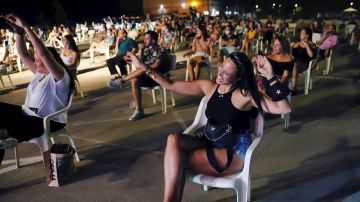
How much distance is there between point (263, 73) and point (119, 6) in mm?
57307

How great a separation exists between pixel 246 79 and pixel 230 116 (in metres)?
0.32

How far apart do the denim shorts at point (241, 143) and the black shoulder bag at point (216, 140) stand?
4cm

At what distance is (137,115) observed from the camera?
6.04 metres

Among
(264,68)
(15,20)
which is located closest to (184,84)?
(264,68)

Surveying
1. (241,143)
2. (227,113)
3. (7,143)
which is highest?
(227,113)

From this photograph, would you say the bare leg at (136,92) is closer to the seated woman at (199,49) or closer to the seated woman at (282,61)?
the seated woman at (282,61)

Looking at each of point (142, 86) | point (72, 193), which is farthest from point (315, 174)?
point (142, 86)

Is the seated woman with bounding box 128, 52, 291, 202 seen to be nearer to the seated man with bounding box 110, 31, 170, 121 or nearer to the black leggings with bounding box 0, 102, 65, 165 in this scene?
the black leggings with bounding box 0, 102, 65, 165

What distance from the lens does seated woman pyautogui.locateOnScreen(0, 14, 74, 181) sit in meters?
3.71

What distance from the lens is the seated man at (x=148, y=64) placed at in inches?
241

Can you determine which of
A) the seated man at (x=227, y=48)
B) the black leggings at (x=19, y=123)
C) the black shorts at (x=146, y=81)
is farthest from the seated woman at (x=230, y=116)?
the seated man at (x=227, y=48)

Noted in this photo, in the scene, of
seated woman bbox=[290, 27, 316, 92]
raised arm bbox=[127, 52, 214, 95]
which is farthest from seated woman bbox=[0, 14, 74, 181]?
seated woman bbox=[290, 27, 316, 92]

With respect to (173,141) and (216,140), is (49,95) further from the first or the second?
(216,140)

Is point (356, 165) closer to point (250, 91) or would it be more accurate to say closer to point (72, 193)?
point (250, 91)
